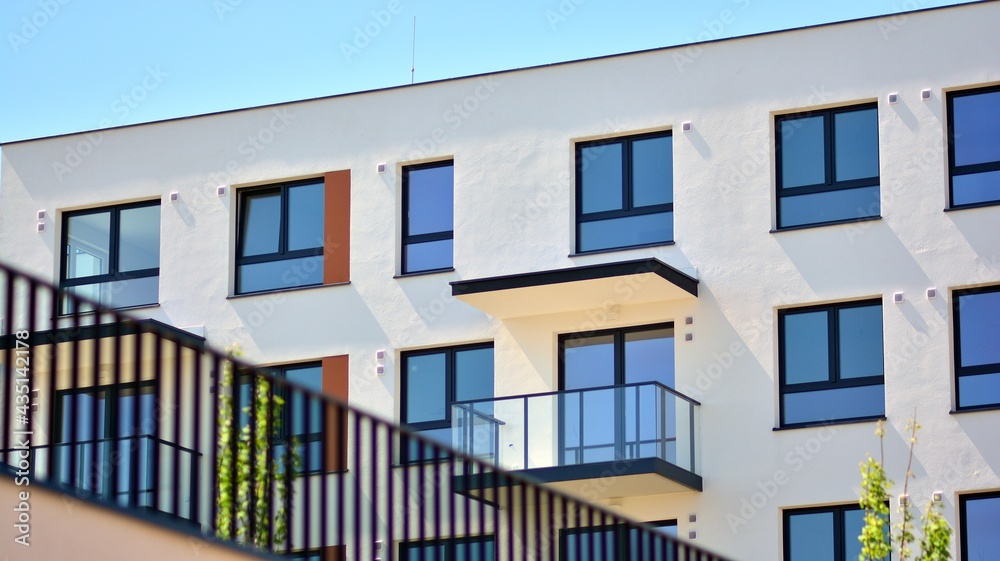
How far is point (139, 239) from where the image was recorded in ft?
112

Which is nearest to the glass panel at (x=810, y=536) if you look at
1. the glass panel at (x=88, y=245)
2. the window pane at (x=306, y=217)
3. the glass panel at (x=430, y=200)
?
the glass panel at (x=430, y=200)

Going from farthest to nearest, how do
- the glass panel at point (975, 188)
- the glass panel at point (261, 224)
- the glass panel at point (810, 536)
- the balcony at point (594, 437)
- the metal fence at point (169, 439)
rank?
1. the glass panel at point (261, 224)
2. the balcony at point (594, 437)
3. the glass panel at point (975, 188)
4. the glass panel at point (810, 536)
5. the metal fence at point (169, 439)

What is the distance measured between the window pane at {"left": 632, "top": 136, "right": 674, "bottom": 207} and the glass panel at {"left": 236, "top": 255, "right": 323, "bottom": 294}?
5.57 meters

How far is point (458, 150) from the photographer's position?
104ft

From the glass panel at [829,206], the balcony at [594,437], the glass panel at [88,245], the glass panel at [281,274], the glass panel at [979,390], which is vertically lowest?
the balcony at [594,437]

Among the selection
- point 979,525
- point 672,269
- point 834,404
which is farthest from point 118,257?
point 979,525

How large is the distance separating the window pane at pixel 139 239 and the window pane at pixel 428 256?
4.80 meters

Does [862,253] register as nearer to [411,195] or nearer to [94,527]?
[411,195]

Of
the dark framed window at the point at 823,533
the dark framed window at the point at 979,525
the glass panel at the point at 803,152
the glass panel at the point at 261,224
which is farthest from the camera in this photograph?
the glass panel at the point at 261,224

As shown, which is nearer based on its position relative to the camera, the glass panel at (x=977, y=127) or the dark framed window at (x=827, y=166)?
the glass panel at (x=977, y=127)

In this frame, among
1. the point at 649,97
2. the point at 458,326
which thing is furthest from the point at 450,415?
the point at 649,97

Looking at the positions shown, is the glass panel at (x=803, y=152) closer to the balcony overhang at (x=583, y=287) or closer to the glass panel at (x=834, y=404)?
the balcony overhang at (x=583, y=287)

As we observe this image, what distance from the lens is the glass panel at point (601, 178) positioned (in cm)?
3033

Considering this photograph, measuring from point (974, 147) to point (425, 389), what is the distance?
918cm
